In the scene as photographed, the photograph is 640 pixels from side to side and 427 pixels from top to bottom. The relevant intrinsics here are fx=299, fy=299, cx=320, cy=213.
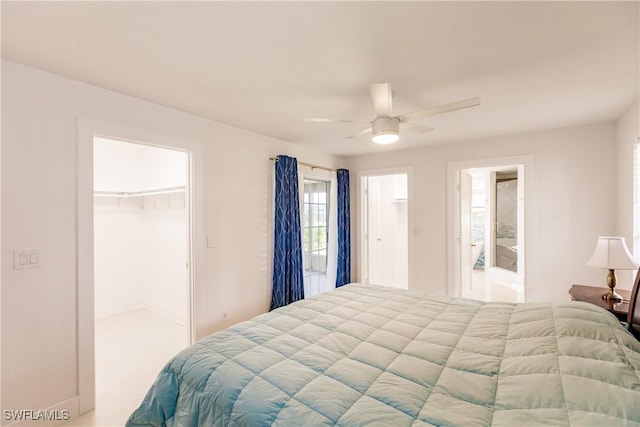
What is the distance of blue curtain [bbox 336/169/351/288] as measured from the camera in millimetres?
4938

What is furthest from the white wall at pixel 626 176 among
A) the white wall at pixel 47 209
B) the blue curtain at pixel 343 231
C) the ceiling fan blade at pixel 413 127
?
the white wall at pixel 47 209

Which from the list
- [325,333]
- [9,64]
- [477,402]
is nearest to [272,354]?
[325,333]

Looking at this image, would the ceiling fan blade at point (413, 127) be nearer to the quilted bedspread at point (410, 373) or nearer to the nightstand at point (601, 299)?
the quilted bedspread at point (410, 373)

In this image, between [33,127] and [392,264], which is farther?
[392,264]

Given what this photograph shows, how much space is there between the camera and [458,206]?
414 cm

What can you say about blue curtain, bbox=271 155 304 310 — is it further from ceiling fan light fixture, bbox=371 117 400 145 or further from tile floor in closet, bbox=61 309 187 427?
ceiling fan light fixture, bbox=371 117 400 145

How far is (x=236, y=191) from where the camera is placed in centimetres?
341

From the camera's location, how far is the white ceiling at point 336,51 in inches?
58.1

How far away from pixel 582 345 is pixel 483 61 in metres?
1.71

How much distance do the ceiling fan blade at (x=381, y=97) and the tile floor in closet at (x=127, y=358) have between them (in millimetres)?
2923

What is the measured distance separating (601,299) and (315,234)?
3309 millimetres

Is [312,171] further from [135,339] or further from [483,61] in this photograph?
[135,339]

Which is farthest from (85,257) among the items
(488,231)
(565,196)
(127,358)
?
(488,231)

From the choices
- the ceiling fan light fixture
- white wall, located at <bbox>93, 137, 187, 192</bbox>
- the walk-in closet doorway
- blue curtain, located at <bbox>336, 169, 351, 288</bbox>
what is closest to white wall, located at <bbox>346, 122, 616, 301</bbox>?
blue curtain, located at <bbox>336, 169, 351, 288</bbox>
